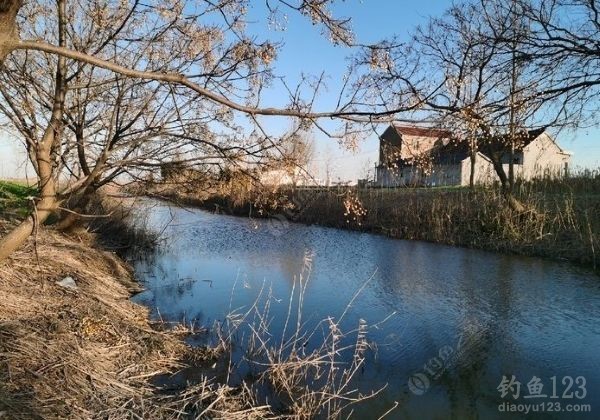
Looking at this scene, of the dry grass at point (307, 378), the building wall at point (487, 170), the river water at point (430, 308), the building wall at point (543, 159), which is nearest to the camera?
the dry grass at point (307, 378)

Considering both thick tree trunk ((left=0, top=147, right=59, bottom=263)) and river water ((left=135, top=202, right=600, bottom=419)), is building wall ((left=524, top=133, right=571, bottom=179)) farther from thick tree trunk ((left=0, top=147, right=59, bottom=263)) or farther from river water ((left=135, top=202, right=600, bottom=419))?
thick tree trunk ((left=0, top=147, right=59, bottom=263))

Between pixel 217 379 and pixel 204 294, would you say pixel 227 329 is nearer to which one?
pixel 217 379

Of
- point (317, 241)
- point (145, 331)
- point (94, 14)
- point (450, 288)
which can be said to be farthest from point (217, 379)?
point (317, 241)

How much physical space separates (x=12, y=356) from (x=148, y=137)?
465cm

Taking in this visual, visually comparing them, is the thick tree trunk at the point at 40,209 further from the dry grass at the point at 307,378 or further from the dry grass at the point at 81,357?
the dry grass at the point at 307,378

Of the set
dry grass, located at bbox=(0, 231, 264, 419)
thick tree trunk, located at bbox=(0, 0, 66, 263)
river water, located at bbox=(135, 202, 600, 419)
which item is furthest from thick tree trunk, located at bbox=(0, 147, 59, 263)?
river water, located at bbox=(135, 202, 600, 419)

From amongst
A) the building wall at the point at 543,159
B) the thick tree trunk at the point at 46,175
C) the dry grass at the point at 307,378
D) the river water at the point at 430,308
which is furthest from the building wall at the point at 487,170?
the thick tree trunk at the point at 46,175

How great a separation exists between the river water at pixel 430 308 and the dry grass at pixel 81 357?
4.93 feet

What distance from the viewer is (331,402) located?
5.16 metres

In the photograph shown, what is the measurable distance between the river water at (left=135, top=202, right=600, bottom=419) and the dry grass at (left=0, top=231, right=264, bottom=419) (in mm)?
1504

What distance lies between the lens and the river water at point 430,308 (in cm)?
556

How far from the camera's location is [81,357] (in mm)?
4766

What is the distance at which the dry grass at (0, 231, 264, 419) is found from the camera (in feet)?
13.3

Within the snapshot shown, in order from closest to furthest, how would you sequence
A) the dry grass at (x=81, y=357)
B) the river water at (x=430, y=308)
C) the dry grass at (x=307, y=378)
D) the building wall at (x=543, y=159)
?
the dry grass at (x=81, y=357), the dry grass at (x=307, y=378), the river water at (x=430, y=308), the building wall at (x=543, y=159)
